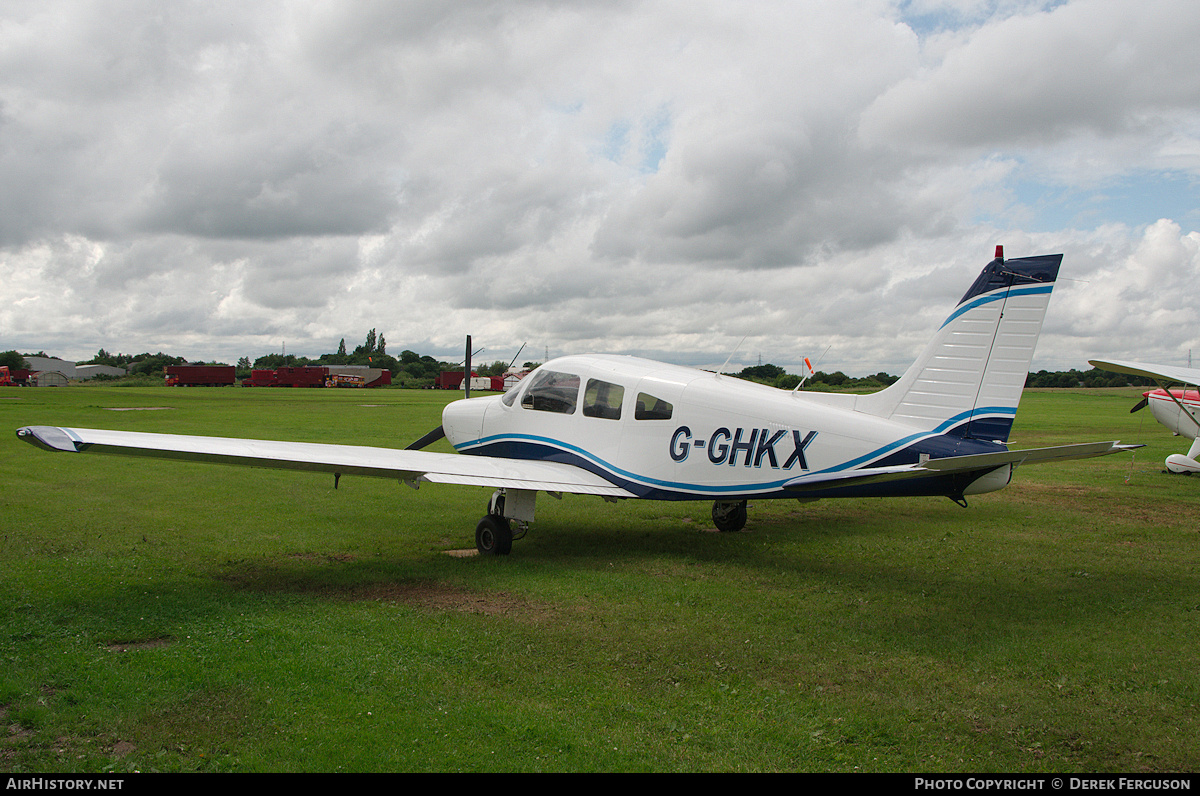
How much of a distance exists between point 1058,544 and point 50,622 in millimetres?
10702

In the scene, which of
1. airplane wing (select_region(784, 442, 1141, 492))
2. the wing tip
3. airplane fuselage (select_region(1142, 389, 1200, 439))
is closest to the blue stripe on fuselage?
airplane wing (select_region(784, 442, 1141, 492))

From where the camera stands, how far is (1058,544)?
880 centimetres

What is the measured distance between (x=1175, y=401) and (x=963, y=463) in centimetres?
1290

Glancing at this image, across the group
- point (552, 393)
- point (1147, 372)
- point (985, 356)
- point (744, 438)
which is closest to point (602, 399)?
point (552, 393)

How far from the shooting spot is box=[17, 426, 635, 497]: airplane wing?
20.0 feet

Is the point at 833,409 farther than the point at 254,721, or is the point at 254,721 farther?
the point at 833,409

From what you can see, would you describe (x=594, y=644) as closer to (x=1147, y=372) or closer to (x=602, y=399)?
(x=602, y=399)

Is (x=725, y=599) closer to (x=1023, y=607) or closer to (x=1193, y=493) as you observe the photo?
(x=1023, y=607)

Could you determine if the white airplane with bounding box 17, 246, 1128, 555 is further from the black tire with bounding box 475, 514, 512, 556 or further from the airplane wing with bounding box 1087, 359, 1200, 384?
the airplane wing with bounding box 1087, 359, 1200, 384

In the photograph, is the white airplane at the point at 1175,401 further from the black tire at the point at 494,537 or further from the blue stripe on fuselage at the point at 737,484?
the black tire at the point at 494,537

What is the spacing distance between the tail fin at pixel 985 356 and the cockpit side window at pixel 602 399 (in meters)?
3.19
